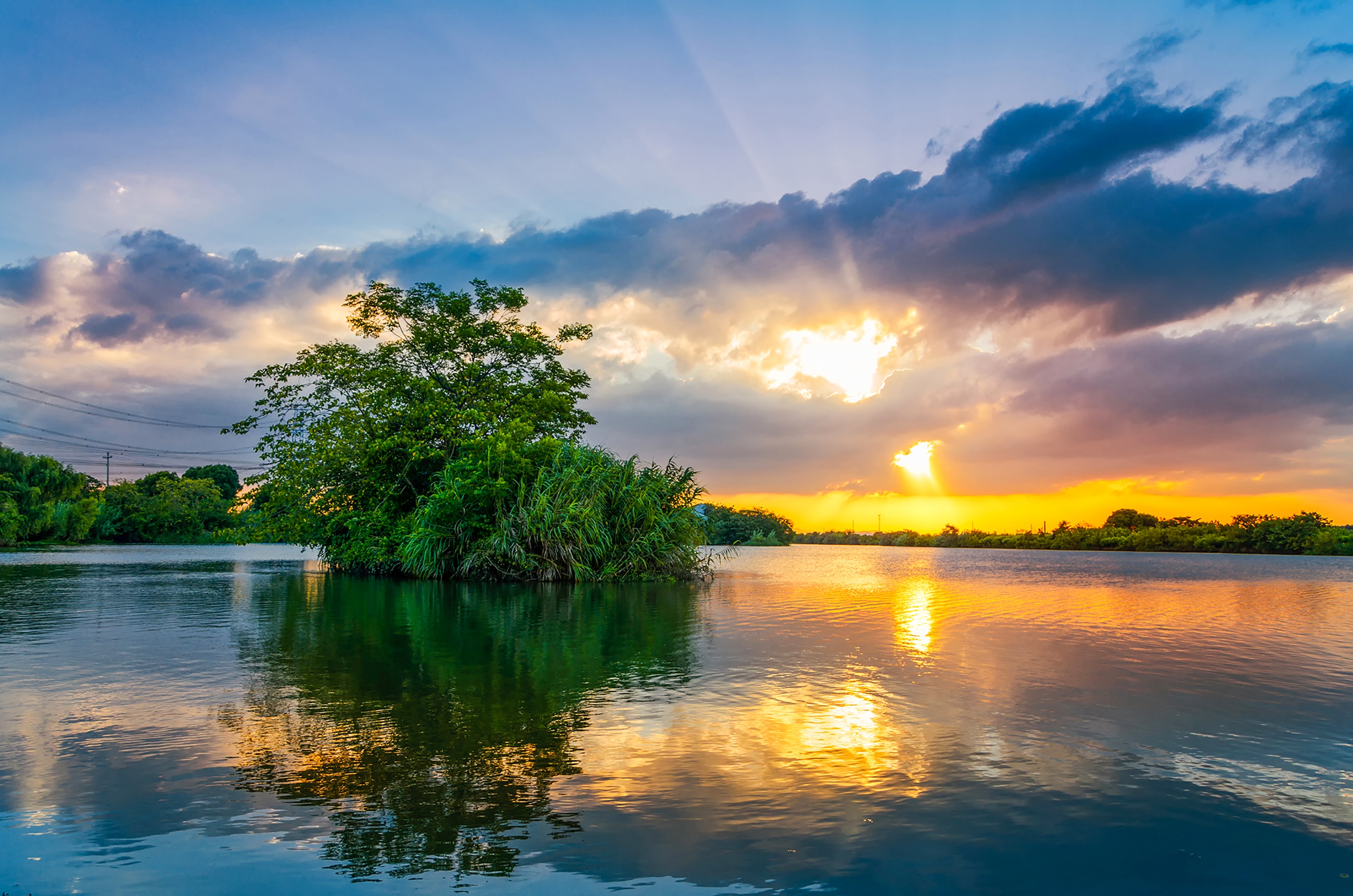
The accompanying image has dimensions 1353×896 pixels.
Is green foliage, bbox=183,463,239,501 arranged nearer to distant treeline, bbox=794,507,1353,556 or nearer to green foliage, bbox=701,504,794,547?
green foliage, bbox=701,504,794,547

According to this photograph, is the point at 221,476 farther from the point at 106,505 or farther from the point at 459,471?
the point at 459,471

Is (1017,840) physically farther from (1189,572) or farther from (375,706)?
(1189,572)

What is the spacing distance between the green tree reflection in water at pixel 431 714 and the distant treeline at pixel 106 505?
41.0 m

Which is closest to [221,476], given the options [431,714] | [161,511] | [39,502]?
[161,511]

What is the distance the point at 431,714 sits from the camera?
7.26 metres

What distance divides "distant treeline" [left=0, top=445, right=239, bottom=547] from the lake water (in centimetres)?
4418

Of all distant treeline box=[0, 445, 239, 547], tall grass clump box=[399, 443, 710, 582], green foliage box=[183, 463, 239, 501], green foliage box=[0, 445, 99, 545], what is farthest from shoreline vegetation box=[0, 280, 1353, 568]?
green foliage box=[183, 463, 239, 501]

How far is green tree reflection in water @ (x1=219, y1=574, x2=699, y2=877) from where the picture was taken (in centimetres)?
455

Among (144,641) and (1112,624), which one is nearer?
(144,641)

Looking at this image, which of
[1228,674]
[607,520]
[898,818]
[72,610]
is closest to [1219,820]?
[898,818]

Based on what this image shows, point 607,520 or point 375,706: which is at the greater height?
point 607,520

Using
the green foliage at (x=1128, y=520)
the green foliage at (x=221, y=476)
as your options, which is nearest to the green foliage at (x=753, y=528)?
the green foliage at (x=1128, y=520)

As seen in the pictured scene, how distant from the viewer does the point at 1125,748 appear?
257 inches

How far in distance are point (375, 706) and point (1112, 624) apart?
45.8 feet
